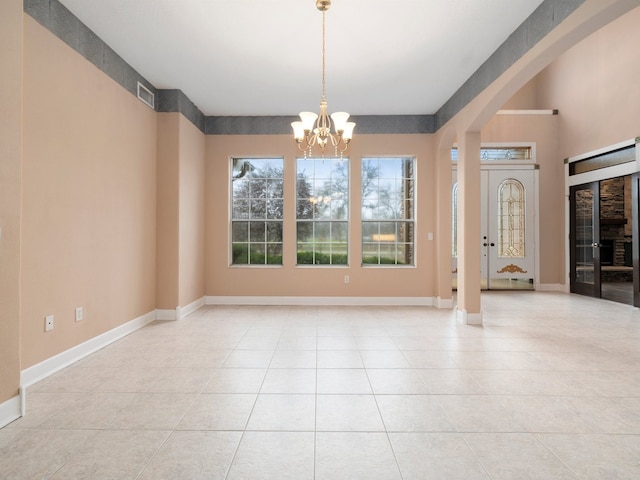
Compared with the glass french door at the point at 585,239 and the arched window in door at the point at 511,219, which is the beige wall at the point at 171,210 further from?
the glass french door at the point at 585,239

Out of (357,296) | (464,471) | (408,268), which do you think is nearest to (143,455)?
(464,471)

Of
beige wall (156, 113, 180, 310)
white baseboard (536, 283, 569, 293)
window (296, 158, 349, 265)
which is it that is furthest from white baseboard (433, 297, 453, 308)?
beige wall (156, 113, 180, 310)

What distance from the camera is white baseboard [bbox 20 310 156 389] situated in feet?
8.61

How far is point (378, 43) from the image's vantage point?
348 cm

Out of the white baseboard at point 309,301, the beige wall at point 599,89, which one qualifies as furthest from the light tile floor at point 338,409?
the beige wall at point 599,89

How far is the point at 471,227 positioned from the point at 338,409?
314cm

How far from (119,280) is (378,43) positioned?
12.0ft

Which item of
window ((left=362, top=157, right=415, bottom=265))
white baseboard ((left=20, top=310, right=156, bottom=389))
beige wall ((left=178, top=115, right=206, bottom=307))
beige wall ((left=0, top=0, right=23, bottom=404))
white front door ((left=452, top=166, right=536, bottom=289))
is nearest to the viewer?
beige wall ((left=0, top=0, right=23, bottom=404))

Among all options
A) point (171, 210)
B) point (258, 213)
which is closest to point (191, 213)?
point (171, 210)

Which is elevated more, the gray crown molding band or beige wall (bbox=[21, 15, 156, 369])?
the gray crown molding band

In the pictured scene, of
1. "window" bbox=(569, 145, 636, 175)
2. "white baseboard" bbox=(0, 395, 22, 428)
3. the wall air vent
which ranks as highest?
the wall air vent

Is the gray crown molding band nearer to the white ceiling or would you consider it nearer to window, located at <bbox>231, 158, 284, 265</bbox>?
the white ceiling

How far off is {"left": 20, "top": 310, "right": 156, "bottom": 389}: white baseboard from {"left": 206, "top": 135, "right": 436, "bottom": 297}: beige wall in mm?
1669

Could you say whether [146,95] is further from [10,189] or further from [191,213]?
[10,189]
